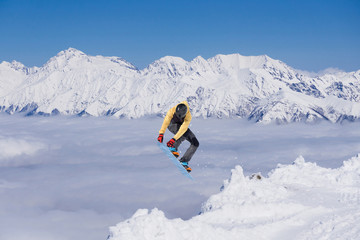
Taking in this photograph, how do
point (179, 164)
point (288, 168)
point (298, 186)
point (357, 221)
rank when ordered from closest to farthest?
1. point (179, 164)
2. point (357, 221)
3. point (298, 186)
4. point (288, 168)

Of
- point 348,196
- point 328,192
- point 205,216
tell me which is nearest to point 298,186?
point 328,192

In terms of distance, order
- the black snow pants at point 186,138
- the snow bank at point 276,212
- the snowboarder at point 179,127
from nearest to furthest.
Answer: the snowboarder at point 179,127 → the black snow pants at point 186,138 → the snow bank at point 276,212

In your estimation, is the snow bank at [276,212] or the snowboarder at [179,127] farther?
the snow bank at [276,212]

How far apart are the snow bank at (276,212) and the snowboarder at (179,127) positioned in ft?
52.3

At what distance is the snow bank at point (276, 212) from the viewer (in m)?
32.1

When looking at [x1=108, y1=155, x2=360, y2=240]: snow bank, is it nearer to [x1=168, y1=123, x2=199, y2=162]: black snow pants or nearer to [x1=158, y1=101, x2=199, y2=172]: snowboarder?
[x1=168, y1=123, x2=199, y2=162]: black snow pants

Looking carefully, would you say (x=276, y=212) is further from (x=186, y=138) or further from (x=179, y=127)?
(x=179, y=127)

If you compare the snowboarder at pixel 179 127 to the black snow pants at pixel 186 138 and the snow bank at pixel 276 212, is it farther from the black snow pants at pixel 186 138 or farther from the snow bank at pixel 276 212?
the snow bank at pixel 276 212

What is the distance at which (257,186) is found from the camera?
51875 mm

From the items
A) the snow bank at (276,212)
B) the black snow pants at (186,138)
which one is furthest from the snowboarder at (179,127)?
the snow bank at (276,212)

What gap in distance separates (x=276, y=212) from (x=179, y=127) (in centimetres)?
2812

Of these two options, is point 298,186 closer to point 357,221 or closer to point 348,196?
point 348,196

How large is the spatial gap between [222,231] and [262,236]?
13.3ft

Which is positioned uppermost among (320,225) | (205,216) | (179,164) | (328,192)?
(179,164)
